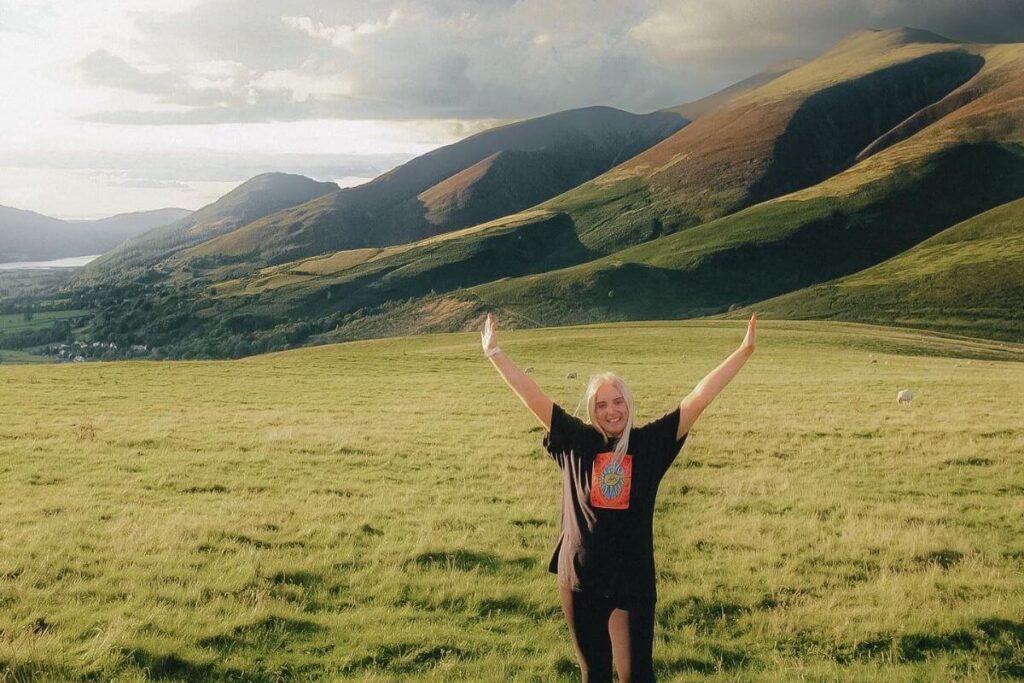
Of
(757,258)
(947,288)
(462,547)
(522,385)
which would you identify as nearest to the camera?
(522,385)

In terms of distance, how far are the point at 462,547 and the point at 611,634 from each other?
5699mm

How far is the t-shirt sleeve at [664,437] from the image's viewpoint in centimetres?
615

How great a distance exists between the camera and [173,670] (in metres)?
7.39

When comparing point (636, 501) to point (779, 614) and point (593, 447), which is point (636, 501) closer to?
point (593, 447)

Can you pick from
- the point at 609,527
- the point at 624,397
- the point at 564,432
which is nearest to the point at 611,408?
the point at 624,397

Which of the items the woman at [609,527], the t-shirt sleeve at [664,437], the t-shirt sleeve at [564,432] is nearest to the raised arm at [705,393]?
the t-shirt sleeve at [664,437]

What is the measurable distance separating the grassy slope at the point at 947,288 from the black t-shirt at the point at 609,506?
11848 cm

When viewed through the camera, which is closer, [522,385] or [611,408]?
[611,408]

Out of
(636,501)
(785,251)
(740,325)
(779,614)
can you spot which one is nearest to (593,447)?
(636,501)

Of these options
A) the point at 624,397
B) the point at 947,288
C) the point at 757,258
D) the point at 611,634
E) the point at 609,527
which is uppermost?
the point at 757,258

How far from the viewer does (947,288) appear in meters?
124

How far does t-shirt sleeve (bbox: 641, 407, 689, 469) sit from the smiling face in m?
0.25

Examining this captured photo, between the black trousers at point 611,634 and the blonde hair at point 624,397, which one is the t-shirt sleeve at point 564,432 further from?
the black trousers at point 611,634

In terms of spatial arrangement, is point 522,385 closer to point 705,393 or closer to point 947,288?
point 705,393
